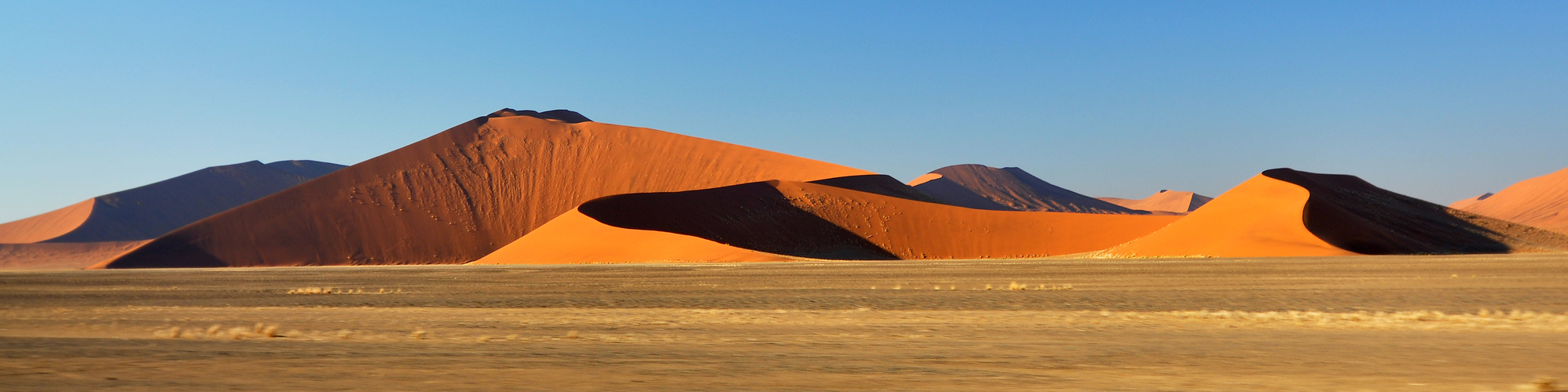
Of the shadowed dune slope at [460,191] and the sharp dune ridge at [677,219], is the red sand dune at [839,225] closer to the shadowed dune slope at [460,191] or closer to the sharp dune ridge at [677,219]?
the sharp dune ridge at [677,219]

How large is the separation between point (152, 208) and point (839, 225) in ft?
370

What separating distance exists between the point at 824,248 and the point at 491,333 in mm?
57090

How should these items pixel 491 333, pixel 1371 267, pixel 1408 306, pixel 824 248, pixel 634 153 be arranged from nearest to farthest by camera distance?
pixel 491 333 < pixel 1408 306 < pixel 1371 267 < pixel 824 248 < pixel 634 153

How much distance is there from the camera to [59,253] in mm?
121188

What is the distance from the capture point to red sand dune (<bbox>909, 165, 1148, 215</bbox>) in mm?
162725

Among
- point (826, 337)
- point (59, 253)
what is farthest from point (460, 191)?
point (826, 337)

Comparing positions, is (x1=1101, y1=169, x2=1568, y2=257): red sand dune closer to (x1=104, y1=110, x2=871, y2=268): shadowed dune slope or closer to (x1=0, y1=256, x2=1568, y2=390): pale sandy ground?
(x1=0, y1=256, x2=1568, y2=390): pale sandy ground

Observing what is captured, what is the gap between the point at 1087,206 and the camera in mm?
187250

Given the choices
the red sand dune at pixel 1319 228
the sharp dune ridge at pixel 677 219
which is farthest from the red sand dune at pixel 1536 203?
the red sand dune at pixel 1319 228

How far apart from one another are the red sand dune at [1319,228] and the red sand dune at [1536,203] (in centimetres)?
6645

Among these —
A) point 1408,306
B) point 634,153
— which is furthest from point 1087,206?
point 1408,306

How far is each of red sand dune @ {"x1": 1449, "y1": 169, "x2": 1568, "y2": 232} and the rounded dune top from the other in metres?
181

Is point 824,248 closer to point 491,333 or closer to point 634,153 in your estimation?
point 634,153

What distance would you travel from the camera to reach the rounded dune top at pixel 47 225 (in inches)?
5148
